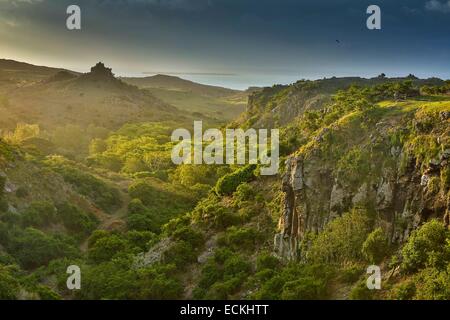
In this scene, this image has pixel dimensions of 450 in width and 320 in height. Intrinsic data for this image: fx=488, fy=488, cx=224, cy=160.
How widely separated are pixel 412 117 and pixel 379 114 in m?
3.55

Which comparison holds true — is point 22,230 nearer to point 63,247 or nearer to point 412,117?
point 63,247

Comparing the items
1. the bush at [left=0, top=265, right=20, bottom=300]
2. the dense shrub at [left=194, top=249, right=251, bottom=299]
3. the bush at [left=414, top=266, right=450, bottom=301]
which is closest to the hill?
the bush at [left=0, top=265, right=20, bottom=300]

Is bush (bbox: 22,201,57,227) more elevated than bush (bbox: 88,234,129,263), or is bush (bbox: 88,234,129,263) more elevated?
bush (bbox: 22,201,57,227)

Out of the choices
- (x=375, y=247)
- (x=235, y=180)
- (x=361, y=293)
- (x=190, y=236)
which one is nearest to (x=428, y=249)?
(x=375, y=247)

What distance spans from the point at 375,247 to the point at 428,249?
3904mm

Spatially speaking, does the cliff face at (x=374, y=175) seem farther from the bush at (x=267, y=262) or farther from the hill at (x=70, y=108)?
the hill at (x=70, y=108)

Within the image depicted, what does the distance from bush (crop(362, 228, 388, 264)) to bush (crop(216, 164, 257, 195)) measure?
70.2 ft

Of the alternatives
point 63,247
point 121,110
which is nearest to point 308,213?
point 63,247

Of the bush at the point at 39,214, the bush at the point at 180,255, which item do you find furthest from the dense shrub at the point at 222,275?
the bush at the point at 39,214

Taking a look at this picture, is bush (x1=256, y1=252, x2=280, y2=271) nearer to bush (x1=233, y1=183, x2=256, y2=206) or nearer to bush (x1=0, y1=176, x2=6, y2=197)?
bush (x1=233, y1=183, x2=256, y2=206)

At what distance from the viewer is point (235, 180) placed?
5125 centimetres

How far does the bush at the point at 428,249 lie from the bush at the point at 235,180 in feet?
80.1

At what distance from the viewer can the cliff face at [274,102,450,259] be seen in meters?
30.0

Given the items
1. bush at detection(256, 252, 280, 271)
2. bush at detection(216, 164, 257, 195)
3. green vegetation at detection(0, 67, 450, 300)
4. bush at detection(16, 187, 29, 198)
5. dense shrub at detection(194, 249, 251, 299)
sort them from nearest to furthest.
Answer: green vegetation at detection(0, 67, 450, 300) → dense shrub at detection(194, 249, 251, 299) → bush at detection(256, 252, 280, 271) → bush at detection(216, 164, 257, 195) → bush at detection(16, 187, 29, 198)
